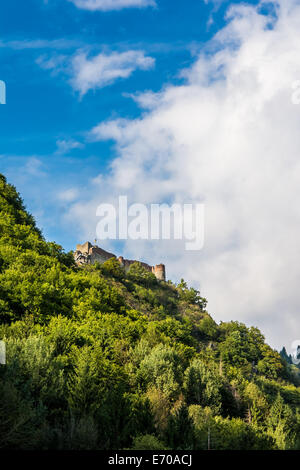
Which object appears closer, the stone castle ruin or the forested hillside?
the forested hillside

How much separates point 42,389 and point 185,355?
3092 cm

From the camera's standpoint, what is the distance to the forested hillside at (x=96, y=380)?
19.9 meters

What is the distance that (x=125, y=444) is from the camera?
20781 millimetres

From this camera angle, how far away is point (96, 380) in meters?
28.3

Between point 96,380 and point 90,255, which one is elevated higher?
point 90,255

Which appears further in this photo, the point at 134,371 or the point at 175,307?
the point at 175,307

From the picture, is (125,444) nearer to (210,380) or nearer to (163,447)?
(163,447)

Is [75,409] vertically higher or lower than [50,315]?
lower

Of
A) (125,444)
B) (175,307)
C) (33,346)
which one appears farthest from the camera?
(175,307)

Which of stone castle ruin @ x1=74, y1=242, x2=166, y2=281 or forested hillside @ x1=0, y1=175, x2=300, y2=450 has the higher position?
stone castle ruin @ x1=74, y1=242, x2=166, y2=281

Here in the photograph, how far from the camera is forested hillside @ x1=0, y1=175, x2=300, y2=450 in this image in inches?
784

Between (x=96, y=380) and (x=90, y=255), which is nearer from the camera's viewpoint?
(x=96, y=380)

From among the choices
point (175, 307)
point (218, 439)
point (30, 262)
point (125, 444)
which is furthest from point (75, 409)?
point (175, 307)
